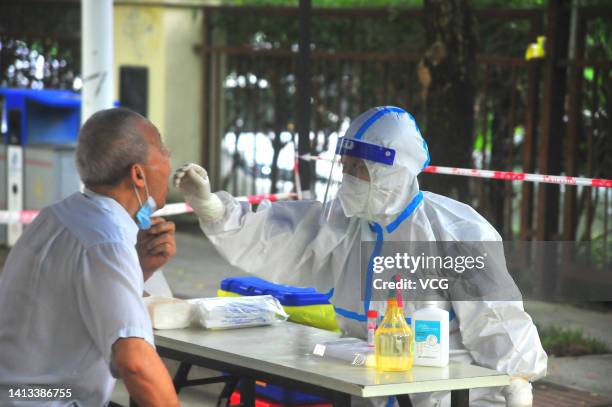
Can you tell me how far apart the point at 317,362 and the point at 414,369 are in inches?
12.7

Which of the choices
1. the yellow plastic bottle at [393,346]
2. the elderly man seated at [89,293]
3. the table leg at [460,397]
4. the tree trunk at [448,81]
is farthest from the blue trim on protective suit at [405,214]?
the tree trunk at [448,81]

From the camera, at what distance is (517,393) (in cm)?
394

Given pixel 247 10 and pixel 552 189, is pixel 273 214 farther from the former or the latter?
pixel 247 10

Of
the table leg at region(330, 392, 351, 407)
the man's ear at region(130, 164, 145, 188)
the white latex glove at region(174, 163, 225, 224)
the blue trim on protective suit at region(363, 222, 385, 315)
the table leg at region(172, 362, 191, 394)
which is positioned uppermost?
the man's ear at region(130, 164, 145, 188)

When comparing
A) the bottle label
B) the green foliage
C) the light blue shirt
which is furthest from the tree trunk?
the light blue shirt

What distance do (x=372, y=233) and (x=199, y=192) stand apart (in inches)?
27.9

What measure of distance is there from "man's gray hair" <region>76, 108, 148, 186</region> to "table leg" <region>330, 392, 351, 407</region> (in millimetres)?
934

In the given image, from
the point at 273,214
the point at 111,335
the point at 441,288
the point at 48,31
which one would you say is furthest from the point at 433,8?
the point at 48,31

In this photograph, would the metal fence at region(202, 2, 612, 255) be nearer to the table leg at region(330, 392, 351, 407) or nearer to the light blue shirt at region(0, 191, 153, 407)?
the table leg at region(330, 392, 351, 407)

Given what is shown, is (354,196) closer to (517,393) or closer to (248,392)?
(248,392)

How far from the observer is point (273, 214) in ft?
15.6

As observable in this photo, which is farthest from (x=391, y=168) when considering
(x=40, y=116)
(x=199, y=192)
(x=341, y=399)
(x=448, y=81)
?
(x=40, y=116)

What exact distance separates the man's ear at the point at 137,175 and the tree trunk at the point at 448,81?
438 centimetres

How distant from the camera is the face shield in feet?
14.4
